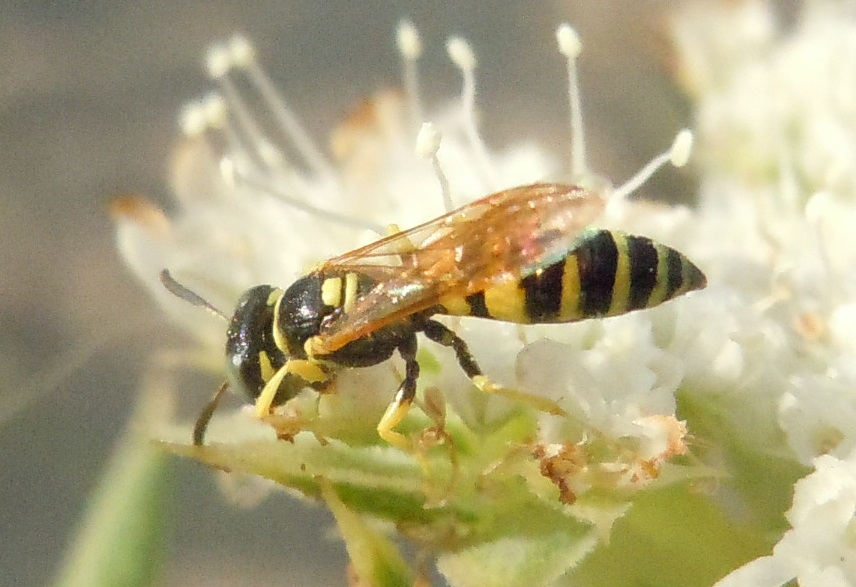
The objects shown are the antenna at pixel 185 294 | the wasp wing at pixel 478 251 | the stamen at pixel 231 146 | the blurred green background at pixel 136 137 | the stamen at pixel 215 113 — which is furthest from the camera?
the blurred green background at pixel 136 137

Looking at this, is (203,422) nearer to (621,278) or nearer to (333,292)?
(333,292)

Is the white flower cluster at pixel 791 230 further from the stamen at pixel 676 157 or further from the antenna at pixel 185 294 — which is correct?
the antenna at pixel 185 294

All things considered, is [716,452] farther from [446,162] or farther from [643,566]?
[446,162]

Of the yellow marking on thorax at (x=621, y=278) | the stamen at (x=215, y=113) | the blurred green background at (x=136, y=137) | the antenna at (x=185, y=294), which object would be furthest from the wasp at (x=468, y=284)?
the blurred green background at (x=136, y=137)

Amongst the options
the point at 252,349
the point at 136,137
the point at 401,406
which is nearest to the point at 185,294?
the point at 252,349

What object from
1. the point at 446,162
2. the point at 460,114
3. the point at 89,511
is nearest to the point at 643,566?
the point at 446,162

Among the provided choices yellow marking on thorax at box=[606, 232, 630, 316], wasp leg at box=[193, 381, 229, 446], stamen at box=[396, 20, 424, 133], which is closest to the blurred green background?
stamen at box=[396, 20, 424, 133]

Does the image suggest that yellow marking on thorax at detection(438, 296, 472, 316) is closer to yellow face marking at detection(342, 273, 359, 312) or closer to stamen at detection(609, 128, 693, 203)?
yellow face marking at detection(342, 273, 359, 312)
